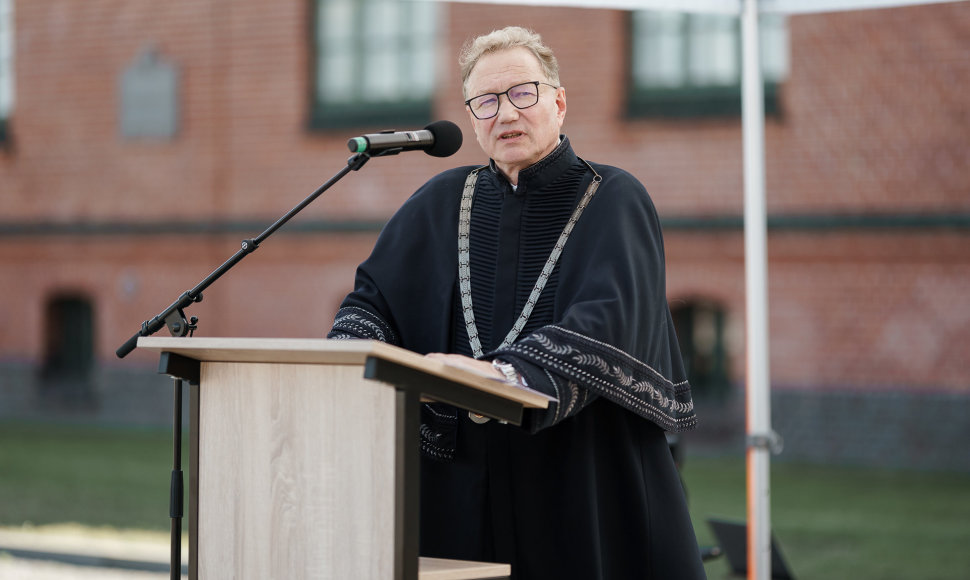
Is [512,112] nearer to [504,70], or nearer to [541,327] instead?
[504,70]

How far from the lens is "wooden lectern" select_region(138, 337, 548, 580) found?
2.36 meters

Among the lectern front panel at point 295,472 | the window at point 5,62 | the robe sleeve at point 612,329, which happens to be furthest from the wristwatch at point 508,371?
the window at point 5,62

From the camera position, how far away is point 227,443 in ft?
8.54

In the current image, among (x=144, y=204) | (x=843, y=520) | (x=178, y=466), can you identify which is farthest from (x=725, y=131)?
(x=178, y=466)

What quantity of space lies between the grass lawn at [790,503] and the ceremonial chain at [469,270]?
417 cm

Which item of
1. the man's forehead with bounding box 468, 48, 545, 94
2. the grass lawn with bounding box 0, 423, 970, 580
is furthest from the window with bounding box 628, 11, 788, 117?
the man's forehead with bounding box 468, 48, 545, 94

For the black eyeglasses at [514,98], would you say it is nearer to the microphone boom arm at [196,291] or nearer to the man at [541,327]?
the man at [541,327]

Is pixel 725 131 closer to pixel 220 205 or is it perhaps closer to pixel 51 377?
pixel 220 205

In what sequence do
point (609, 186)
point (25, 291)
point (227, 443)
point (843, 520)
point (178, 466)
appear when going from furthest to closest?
1. point (25, 291)
2. point (843, 520)
3. point (609, 186)
4. point (178, 466)
5. point (227, 443)

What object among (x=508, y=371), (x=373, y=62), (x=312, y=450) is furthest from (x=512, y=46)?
(x=373, y=62)

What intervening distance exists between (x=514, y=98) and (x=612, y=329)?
68 centimetres

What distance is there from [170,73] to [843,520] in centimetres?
916

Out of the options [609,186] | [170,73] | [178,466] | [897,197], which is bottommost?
[178,466]

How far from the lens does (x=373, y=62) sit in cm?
1379
